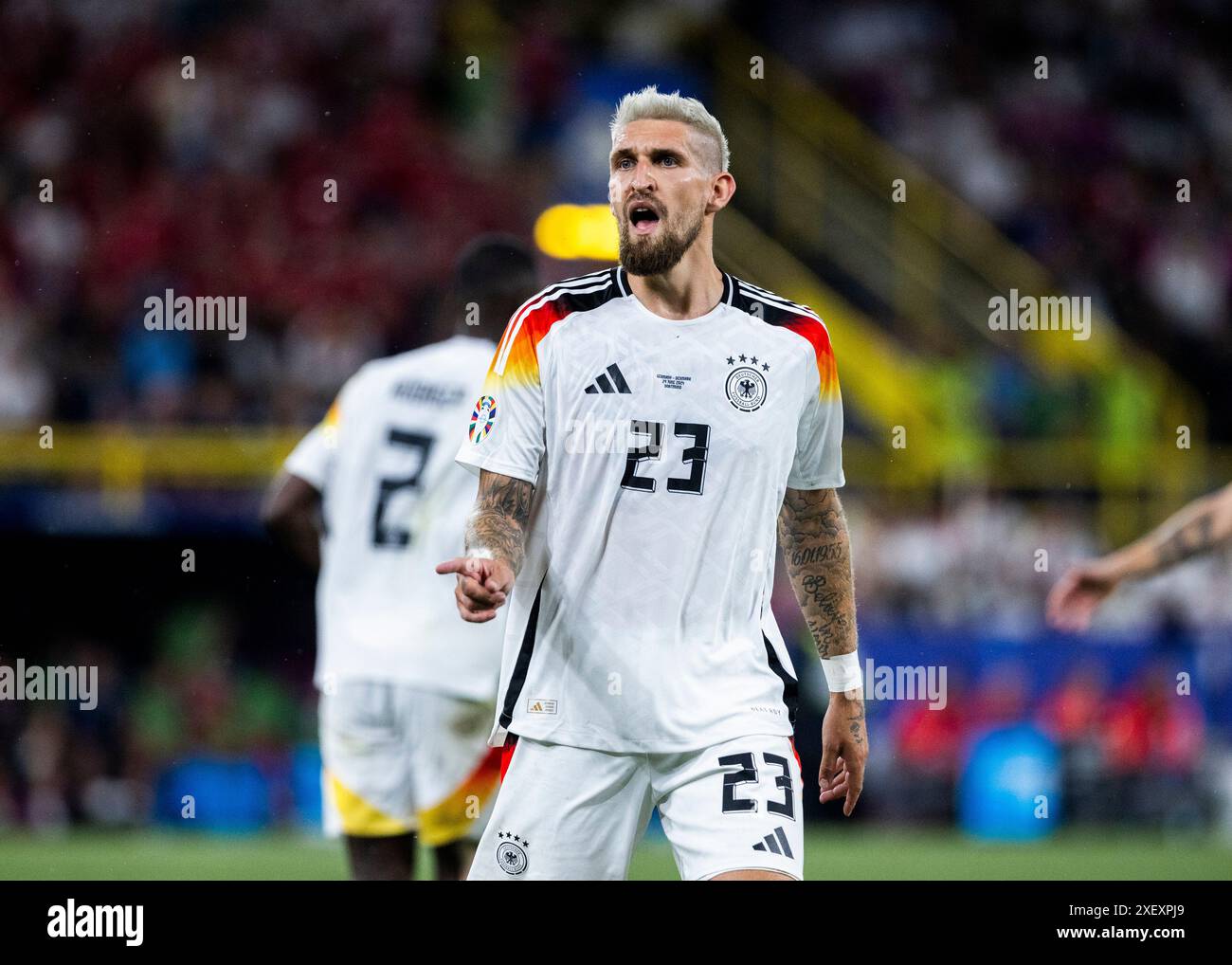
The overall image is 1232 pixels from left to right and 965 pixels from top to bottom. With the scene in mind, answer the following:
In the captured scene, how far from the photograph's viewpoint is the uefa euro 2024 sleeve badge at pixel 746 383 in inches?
176

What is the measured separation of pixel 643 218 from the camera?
14.6ft

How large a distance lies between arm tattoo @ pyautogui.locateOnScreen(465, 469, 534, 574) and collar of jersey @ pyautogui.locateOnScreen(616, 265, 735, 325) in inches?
21.1

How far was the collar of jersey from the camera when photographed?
179 inches

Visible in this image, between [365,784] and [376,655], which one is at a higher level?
[376,655]

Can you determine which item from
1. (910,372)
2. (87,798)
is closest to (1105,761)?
(910,372)

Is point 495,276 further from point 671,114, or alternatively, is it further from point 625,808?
point 625,808

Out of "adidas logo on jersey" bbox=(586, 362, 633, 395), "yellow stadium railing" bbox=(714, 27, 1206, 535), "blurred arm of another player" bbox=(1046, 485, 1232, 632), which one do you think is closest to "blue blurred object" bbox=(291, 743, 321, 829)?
"yellow stadium railing" bbox=(714, 27, 1206, 535)

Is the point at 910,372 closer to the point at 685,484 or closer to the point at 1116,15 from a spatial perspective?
the point at 1116,15

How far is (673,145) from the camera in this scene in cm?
447

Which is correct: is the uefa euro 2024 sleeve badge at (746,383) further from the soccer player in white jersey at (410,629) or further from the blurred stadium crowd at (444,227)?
the blurred stadium crowd at (444,227)

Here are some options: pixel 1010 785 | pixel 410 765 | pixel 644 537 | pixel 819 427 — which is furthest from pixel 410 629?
pixel 1010 785

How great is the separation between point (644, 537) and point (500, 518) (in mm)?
353
